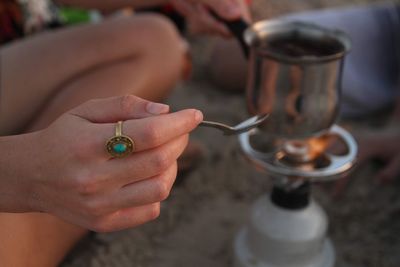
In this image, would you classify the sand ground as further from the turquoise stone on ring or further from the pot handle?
the turquoise stone on ring

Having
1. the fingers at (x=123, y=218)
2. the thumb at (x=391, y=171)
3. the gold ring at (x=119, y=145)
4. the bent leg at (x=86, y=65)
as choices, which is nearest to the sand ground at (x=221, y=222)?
the thumb at (x=391, y=171)

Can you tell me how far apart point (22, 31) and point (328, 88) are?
0.86 meters

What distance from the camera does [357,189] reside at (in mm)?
1327

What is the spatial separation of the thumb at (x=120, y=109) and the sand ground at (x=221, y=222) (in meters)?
0.45

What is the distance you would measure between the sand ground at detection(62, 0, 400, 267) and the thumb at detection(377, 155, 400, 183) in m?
0.02

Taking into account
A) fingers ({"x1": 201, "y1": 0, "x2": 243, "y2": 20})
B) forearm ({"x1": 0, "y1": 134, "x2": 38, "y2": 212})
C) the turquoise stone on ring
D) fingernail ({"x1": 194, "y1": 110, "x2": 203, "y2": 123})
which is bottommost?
forearm ({"x1": 0, "y1": 134, "x2": 38, "y2": 212})

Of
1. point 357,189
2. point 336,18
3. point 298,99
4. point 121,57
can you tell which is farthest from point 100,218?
point 336,18

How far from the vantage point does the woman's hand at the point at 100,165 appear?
61 cm

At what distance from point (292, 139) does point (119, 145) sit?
1.46ft

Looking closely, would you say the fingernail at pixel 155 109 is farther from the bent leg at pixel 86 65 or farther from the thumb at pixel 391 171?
the thumb at pixel 391 171

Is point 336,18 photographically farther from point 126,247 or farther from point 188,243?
point 126,247

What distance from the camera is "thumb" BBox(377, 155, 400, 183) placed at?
131 centimetres

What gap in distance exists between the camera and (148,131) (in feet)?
1.96

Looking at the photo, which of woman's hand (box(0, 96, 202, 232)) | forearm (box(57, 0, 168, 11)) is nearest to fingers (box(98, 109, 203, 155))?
woman's hand (box(0, 96, 202, 232))
